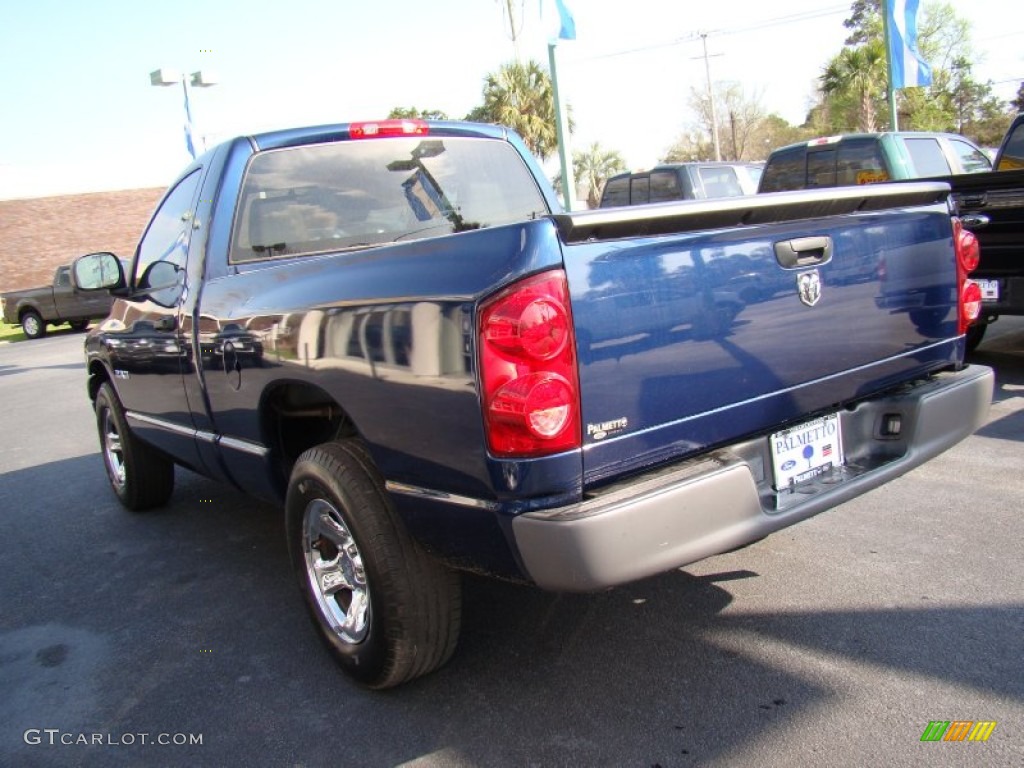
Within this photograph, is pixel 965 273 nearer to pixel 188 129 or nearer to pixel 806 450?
pixel 806 450

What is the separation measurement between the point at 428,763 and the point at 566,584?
2.47ft

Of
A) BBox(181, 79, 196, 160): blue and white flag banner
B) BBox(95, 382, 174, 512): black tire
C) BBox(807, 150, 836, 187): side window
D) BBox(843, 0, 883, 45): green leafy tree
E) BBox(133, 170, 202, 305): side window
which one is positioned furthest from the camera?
BBox(843, 0, 883, 45): green leafy tree

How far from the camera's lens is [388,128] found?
3.95 meters

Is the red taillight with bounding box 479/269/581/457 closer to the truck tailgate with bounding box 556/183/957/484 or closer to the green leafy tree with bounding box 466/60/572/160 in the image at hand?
the truck tailgate with bounding box 556/183/957/484

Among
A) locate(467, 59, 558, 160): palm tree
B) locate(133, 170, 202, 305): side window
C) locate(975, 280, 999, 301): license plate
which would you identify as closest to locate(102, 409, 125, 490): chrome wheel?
locate(133, 170, 202, 305): side window

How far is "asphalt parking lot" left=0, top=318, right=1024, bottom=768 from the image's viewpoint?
251 centimetres

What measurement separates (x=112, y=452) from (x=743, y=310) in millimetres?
4418

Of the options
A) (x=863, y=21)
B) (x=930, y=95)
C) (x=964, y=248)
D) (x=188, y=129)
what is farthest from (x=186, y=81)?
(x=863, y=21)

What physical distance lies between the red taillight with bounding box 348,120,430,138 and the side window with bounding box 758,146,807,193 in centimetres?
804

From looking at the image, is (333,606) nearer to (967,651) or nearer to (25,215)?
(967,651)

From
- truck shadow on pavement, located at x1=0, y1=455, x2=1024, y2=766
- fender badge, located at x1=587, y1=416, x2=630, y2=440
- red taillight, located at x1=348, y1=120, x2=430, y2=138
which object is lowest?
truck shadow on pavement, located at x1=0, y1=455, x2=1024, y2=766

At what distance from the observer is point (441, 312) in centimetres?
233

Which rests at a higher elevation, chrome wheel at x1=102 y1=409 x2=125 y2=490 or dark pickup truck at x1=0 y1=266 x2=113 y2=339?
dark pickup truck at x1=0 y1=266 x2=113 y2=339

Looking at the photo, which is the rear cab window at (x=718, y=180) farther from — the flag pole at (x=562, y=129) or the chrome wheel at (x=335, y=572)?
the chrome wheel at (x=335, y=572)
